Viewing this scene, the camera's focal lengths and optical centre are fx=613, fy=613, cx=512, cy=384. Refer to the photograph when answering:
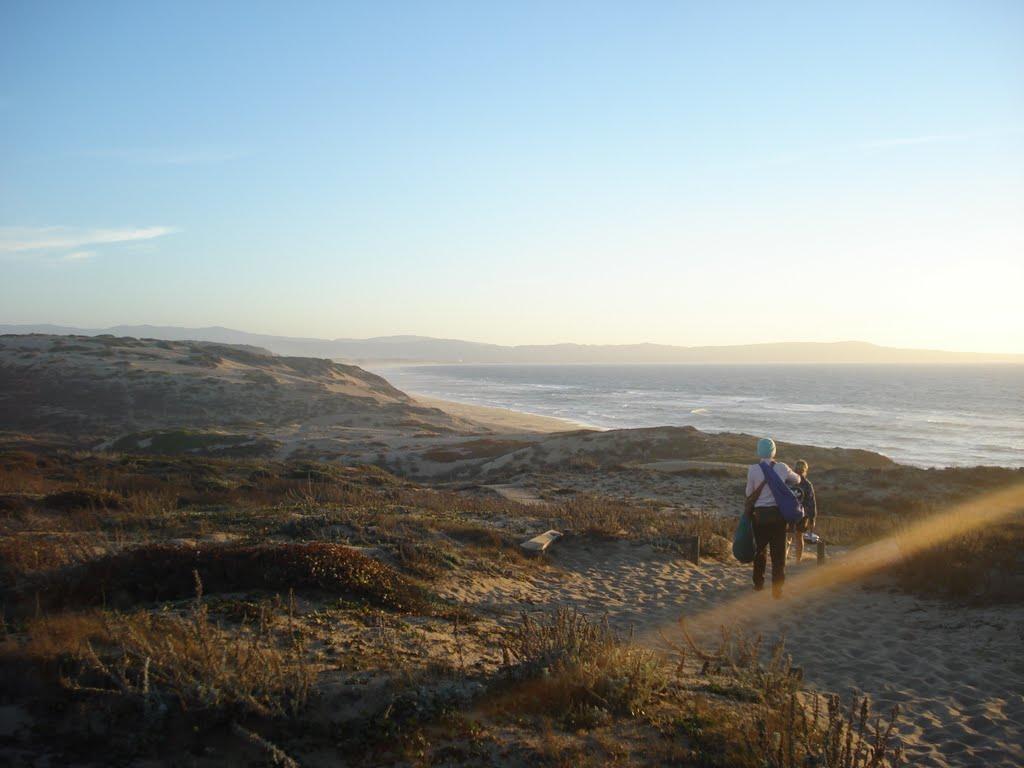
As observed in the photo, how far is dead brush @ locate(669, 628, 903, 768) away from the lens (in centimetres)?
383

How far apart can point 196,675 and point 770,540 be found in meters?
7.63

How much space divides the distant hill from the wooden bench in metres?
37.8

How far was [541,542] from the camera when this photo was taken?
11.4 metres

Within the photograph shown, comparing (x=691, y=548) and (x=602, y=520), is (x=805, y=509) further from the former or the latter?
(x=602, y=520)

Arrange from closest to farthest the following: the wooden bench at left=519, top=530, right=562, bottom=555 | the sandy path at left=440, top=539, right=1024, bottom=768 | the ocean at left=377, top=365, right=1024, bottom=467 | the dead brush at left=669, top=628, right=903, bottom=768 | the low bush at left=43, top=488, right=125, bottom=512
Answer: the dead brush at left=669, top=628, right=903, bottom=768
the sandy path at left=440, top=539, right=1024, bottom=768
the wooden bench at left=519, top=530, right=562, bottom=555
the low bush at left=43, top=488, right=125, bottom=512
the ocean at left=377, top=365, right=1024, bottom=467

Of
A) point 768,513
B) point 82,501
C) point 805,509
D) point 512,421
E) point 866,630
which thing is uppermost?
point 768,513

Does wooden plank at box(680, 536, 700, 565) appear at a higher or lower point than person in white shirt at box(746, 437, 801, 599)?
lower

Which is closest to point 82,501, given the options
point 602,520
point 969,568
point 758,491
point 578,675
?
point 602,520

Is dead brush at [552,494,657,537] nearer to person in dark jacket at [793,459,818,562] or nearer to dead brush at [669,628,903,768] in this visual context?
person in dark jacket at [793,459,818,562]

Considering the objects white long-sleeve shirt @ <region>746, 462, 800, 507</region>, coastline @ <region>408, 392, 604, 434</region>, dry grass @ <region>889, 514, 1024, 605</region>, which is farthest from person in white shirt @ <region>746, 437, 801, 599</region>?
coastline @ <region>408, 392, 604, 434</region>

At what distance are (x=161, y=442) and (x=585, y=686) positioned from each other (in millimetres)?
35917

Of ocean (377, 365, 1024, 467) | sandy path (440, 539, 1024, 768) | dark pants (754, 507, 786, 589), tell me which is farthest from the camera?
ocean (377, 365, 1024, 467)

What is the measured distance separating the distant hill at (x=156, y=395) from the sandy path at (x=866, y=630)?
39.6m

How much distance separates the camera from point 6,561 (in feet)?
23.6
